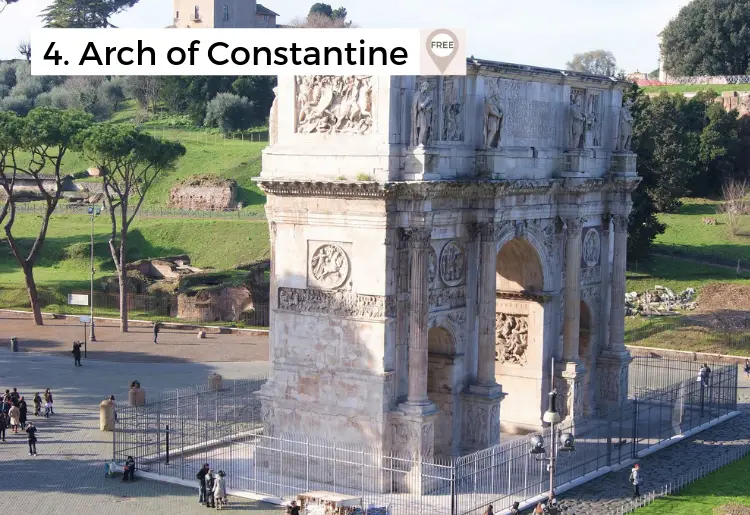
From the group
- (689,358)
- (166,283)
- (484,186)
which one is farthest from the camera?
(166,283)

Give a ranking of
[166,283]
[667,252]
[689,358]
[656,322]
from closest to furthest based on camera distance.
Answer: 1. [689,358]
2. [656,322]
3. [166,283]
4. [667,252]

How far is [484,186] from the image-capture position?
1271 inches

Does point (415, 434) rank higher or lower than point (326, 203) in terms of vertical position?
lower

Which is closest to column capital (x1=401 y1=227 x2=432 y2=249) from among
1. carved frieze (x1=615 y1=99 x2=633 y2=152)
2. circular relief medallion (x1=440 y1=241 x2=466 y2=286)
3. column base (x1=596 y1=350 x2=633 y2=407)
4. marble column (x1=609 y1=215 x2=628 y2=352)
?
circular relief medallion (x1=440 y1=241 x2=466 y2=286)

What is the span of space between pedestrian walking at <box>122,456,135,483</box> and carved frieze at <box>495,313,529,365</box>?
12.1 meters

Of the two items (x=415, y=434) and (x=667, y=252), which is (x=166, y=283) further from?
(x=415, y=434)

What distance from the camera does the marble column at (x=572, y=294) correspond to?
124 ft

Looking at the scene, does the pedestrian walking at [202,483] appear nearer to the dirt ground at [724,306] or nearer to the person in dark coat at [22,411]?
the person in dark coat at [22,411]

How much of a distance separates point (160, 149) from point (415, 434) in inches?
1248

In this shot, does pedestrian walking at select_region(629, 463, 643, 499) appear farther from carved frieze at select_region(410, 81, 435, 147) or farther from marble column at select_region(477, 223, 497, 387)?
carved frieze at select_region(410, 81, 435, 147)

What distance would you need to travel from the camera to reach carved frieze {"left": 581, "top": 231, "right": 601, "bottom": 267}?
1565 inches

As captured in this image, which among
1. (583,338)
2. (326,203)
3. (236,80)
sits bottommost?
(583,338)

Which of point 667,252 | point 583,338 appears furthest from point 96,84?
point 583,338

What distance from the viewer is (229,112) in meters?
98.8
